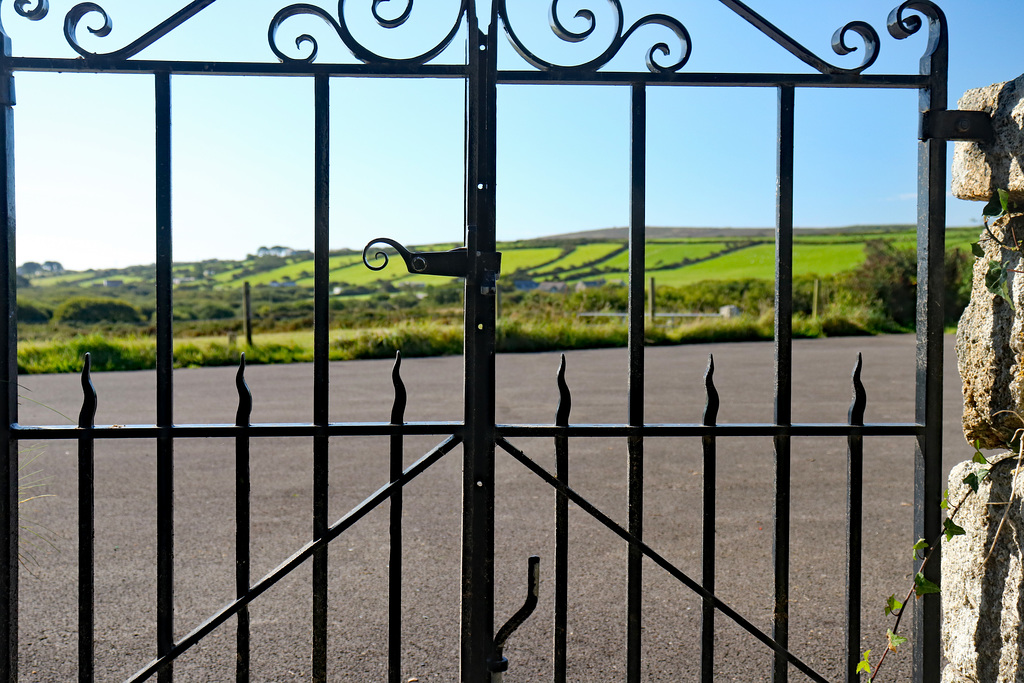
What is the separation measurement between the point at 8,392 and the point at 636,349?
1.78 metres

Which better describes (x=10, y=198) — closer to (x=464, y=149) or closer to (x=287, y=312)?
(x=464, y=149)

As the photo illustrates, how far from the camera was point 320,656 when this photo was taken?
2.16 m

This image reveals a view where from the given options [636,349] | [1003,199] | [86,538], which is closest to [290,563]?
[86,538]

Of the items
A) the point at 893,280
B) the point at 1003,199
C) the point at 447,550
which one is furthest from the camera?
the point at 893,280

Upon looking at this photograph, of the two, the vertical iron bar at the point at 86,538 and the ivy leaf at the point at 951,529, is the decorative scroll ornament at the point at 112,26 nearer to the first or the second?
the vertical iron bar at the point at 86,538

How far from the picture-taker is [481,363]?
6.70ft

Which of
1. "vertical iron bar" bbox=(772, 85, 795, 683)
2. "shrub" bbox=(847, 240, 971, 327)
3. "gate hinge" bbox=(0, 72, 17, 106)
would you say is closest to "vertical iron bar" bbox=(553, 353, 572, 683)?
"vertical iron bar" bbox=(772, 85, 795, 683)

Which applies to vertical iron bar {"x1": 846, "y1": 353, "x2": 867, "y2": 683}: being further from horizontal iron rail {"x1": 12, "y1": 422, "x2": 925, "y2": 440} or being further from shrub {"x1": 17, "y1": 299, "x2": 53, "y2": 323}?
shrub {"x1": 17, "y1": 299, "x2": 53, "y2": 323}

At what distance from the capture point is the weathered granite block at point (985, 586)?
6.08 feet

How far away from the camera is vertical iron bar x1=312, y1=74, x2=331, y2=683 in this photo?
2.09 meters

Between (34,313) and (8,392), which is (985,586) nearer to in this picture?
(8,392)

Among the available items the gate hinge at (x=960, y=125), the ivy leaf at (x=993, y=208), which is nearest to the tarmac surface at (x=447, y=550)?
the ivy leaf at (x=993, y=208)

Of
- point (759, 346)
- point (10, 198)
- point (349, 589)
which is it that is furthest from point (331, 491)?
point (759, 346)

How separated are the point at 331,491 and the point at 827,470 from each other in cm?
397
